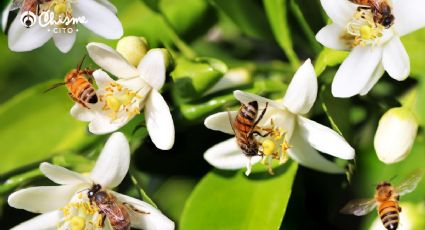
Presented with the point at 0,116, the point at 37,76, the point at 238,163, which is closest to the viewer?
the point at 238,163

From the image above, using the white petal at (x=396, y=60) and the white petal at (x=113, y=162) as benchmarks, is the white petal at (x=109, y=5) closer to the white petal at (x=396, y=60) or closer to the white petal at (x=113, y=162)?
the white petal at (x=113, y=162)

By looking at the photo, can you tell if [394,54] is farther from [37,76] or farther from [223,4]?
[37,76]

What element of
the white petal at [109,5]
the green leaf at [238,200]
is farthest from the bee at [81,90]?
the green leaf at [238,200]

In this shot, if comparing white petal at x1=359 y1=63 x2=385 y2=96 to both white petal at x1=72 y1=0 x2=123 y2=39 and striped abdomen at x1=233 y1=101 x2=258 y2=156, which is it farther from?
white petal at x1=72 y1=0 x2=123 y2=39

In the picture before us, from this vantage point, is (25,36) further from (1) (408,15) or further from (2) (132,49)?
(1) (408,15)

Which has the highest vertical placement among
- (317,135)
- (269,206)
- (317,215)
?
(317,135)

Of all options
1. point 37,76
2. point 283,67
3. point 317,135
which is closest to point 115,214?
point 317,135

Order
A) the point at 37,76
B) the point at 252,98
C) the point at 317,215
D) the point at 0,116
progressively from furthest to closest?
the point at 37,76 → the point at 0,116 → the point at 317,215 → the point at 252,98
